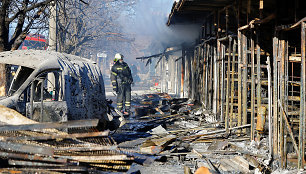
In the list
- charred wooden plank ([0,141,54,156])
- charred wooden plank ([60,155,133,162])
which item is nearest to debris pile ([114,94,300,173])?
charred wooden plank ([60,155,133,162])

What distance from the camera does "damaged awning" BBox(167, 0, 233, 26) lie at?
30.4 feet

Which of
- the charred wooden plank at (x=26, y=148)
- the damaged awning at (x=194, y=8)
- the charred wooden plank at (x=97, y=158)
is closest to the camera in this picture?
the charred wooden plank at (x=26, y=148)

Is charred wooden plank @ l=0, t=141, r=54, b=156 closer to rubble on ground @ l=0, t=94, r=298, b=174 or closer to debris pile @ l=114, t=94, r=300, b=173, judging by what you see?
rubble on ground @ l=0, t=94, r=298, b=174

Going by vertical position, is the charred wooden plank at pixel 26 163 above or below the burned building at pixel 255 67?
below

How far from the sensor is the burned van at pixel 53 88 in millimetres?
5836

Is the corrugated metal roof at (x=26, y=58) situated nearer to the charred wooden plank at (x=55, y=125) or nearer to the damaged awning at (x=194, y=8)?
the charred wooden plank at (x=55, y=125)

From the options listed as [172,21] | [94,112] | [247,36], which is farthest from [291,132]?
[172,21]

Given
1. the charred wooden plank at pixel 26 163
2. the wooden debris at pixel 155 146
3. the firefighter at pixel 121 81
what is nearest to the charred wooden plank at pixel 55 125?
the charred wooden plank at pixel 26 163

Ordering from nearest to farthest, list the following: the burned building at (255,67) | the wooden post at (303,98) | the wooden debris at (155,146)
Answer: the wooden post at (303,98)
the burned building at (255,67)
the wooden debris at (155,146)

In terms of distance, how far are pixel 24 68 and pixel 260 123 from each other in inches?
212

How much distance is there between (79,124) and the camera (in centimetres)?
424

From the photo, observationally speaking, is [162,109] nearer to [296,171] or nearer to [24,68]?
[24,68]

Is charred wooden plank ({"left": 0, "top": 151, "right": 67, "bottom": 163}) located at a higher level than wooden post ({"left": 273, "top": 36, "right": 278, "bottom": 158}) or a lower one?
lower

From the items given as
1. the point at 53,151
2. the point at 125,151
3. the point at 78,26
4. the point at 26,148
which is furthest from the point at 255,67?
the point at 78,26
